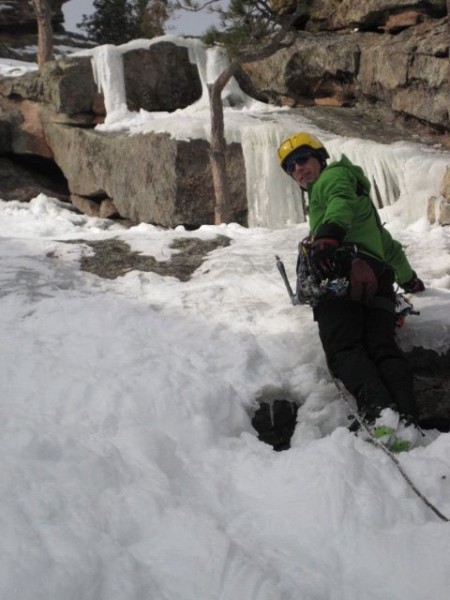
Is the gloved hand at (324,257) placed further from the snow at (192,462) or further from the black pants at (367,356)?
the snow at (192,462)

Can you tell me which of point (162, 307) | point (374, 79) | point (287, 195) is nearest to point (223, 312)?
point (162, 307)

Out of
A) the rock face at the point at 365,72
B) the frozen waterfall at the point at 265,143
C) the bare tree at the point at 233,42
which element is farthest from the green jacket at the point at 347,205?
the rock face at the point at 365,72

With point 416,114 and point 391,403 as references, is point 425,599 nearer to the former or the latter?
point 391,403

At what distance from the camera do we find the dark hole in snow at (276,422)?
126 inches

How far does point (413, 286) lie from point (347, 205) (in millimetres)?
1445

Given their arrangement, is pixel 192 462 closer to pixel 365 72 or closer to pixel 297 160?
pixel 297 160

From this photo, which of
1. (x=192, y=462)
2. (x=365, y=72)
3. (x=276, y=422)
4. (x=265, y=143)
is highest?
(x=365, y=72)

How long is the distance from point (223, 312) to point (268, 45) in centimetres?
700

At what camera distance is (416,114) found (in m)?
11.3

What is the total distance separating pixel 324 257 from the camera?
11.0 feet

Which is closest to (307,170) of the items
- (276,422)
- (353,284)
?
(353,284)

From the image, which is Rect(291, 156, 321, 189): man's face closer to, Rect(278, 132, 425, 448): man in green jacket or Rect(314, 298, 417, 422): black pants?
Rect(278, 132, 425, 448): man in green jacket

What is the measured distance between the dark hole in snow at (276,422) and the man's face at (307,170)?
1395 millimetres

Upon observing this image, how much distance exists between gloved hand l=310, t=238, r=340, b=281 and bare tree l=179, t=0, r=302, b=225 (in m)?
6.76
